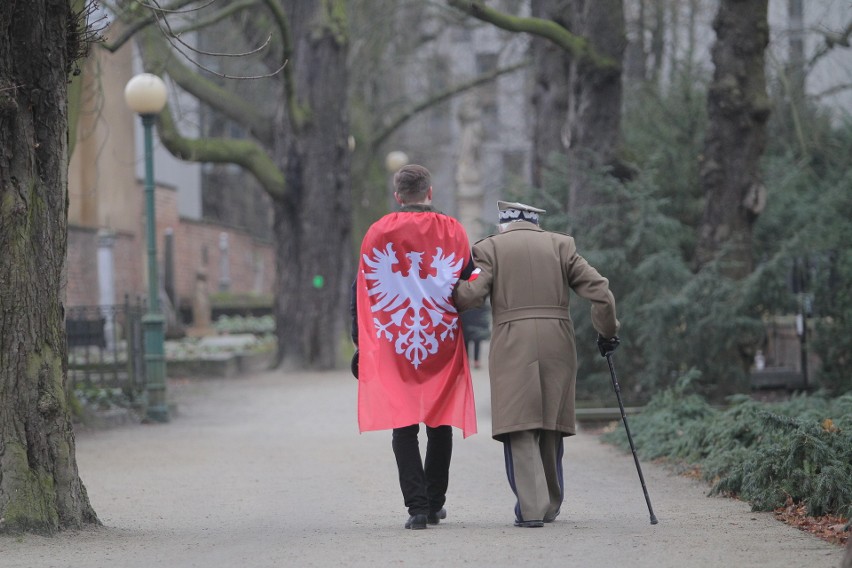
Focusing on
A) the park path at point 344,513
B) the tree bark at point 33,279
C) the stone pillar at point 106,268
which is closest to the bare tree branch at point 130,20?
the park path at point 344,513

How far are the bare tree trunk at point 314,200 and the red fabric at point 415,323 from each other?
51.8ft

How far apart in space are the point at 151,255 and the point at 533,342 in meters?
9.26

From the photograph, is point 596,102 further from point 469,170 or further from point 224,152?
point 469,170

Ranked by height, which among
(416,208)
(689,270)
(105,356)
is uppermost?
(416,208)

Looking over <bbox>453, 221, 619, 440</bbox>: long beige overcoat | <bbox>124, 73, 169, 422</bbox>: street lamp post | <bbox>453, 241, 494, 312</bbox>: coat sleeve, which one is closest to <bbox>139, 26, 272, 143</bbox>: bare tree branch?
<bbox>124, 73, 169, 422</bbox>: street lamp post

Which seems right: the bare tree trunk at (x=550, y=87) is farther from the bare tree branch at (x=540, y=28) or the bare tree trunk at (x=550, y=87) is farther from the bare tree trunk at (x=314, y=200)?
the bare tree trunk at (x=314, y=200)

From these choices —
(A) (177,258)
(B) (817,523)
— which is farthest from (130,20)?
(A) (177,258)

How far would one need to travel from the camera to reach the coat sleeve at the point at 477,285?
6992 mm

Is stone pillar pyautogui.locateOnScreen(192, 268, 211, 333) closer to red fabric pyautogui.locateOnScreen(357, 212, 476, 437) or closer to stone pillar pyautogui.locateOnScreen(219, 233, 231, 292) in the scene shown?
stone pillar pyautogui.locateOnScreen(219, 233, 231, 292)

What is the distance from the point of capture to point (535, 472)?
6.93 metres

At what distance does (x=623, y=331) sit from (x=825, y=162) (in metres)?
Result: 5.94

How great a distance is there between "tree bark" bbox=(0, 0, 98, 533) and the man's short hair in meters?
1.83

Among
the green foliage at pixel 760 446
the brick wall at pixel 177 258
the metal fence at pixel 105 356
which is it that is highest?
the brick wall at pixel 177 258

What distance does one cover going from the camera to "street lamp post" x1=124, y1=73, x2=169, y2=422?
49.0 feet
